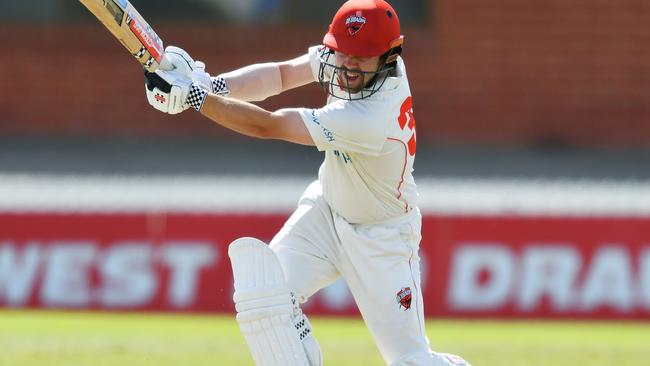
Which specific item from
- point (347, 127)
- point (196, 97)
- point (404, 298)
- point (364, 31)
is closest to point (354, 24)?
point (364, 31)

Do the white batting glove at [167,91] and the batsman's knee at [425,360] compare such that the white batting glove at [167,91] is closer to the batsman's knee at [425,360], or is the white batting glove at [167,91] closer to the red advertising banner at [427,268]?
the batsman's knee at [425,360]

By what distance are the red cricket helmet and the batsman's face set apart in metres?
0.04

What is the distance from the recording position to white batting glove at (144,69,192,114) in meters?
4.70

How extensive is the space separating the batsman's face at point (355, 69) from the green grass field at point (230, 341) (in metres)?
2.31

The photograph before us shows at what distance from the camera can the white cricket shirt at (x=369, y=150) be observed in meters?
4.75

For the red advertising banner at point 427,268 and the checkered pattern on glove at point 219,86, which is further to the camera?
the red advertising banner at point 427,268

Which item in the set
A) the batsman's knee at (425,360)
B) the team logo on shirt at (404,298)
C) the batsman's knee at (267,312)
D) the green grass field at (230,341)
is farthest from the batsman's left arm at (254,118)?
the green grass field at (230,341)

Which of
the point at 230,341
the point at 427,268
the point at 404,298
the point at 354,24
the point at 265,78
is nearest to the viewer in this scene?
the point at 354,24

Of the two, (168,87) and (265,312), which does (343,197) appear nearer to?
(265,312)

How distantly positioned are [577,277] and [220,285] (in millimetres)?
2277

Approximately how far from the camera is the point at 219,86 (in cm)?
513

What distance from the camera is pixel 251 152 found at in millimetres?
11641

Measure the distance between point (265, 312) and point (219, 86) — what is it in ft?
2.89

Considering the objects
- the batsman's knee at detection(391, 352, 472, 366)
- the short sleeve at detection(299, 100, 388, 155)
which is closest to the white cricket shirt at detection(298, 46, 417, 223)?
the short sleeve at detection(299, 100, 388, 155)
